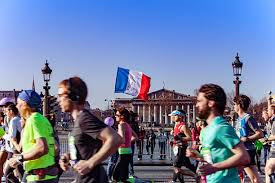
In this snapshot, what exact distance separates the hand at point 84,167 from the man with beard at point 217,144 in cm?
86

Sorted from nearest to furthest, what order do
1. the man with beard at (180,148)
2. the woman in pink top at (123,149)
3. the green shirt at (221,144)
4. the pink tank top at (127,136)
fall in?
the green shirt at (221,144)
the woman in pink top at (123,149)
the pink tank top at (127,136)
the man with beard at (180,148)

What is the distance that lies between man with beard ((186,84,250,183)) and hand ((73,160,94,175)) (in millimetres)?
858

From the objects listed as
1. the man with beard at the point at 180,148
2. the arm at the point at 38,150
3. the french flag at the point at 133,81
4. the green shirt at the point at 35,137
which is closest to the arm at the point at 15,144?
the green shirt at the point at 35,137

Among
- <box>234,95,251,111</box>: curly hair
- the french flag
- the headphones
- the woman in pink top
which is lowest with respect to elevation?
the woman in pink top

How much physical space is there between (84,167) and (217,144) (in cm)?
110

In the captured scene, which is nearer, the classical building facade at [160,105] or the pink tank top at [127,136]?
the pink tank top at [127,136]

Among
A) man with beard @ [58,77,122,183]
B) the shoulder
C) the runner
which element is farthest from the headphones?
the runner

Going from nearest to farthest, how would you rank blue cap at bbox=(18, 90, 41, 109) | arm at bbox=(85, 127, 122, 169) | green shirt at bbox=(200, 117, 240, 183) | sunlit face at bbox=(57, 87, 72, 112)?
arm at bbox=(85, 127, 122, 169)
green shirt at bbox=(200, 117, 240, 183)
sunlit face at bbox=(57, 87, 72, 112)
blue cap at bbox=(18, 90, 41, 109)

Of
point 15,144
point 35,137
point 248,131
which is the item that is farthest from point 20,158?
point 248,131

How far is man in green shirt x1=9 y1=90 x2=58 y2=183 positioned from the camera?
515cm

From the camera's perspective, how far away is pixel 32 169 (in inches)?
215

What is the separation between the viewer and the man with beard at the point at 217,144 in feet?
14.6

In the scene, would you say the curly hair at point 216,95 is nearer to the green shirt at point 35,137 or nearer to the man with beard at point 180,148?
the green shirt at point 35,137

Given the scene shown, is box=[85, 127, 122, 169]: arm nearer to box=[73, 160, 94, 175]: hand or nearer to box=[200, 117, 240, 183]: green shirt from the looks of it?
box=[73, 160, 94, 175]: hand
